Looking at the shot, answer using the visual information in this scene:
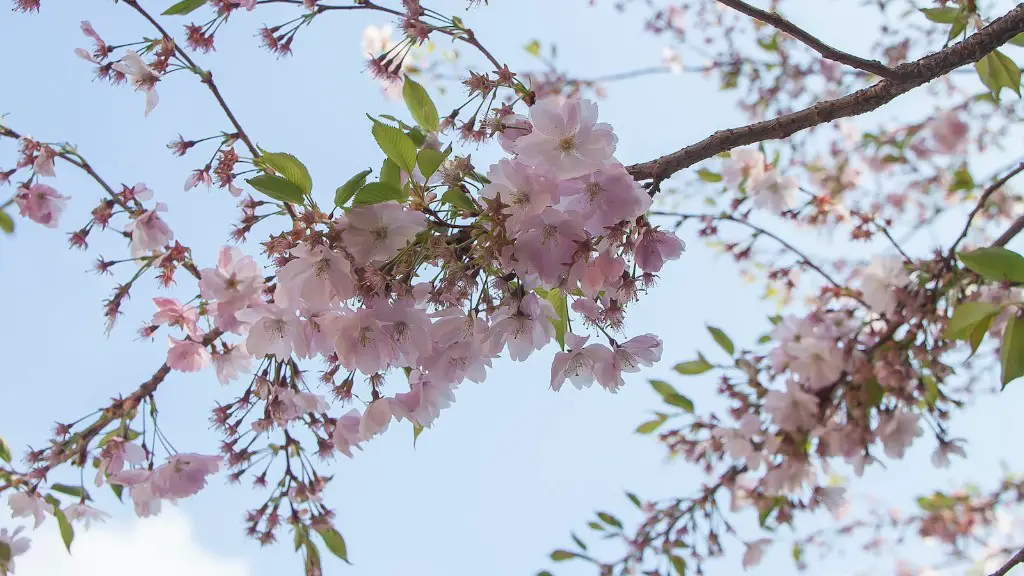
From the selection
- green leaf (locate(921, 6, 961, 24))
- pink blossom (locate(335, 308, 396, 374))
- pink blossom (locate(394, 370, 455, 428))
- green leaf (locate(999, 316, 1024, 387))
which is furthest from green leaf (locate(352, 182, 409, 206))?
green leaf (locate(921, 6, 961, 24))

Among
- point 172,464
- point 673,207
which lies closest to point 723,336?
point 172,464

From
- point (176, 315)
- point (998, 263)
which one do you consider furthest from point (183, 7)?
point (998, 263)

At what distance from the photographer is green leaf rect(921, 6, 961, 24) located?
1270 millimetres

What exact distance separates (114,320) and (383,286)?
82 cm

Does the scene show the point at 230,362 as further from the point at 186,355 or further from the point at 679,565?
the point at 679,565

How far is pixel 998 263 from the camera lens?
3.25 feet

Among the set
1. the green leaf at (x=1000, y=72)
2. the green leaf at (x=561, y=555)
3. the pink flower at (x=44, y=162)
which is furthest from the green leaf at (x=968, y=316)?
the pink flower at (x=44, y=162)

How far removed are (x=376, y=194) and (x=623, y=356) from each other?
44cm

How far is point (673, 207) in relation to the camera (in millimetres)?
3512

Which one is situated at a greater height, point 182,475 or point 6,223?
point 6,223

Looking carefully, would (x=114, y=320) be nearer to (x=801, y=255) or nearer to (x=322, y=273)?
(x=322, y=273)

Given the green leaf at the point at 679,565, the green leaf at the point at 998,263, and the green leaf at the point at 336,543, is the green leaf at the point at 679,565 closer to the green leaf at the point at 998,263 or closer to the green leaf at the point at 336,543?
the green leaf at the point at 336,543

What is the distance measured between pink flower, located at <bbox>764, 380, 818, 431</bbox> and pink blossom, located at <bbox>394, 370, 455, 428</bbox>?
0.79 m

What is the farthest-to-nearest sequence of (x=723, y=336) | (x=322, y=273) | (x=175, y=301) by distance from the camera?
(x=723, y=336) < (x=175, y=301) < (x=322, y=273)
